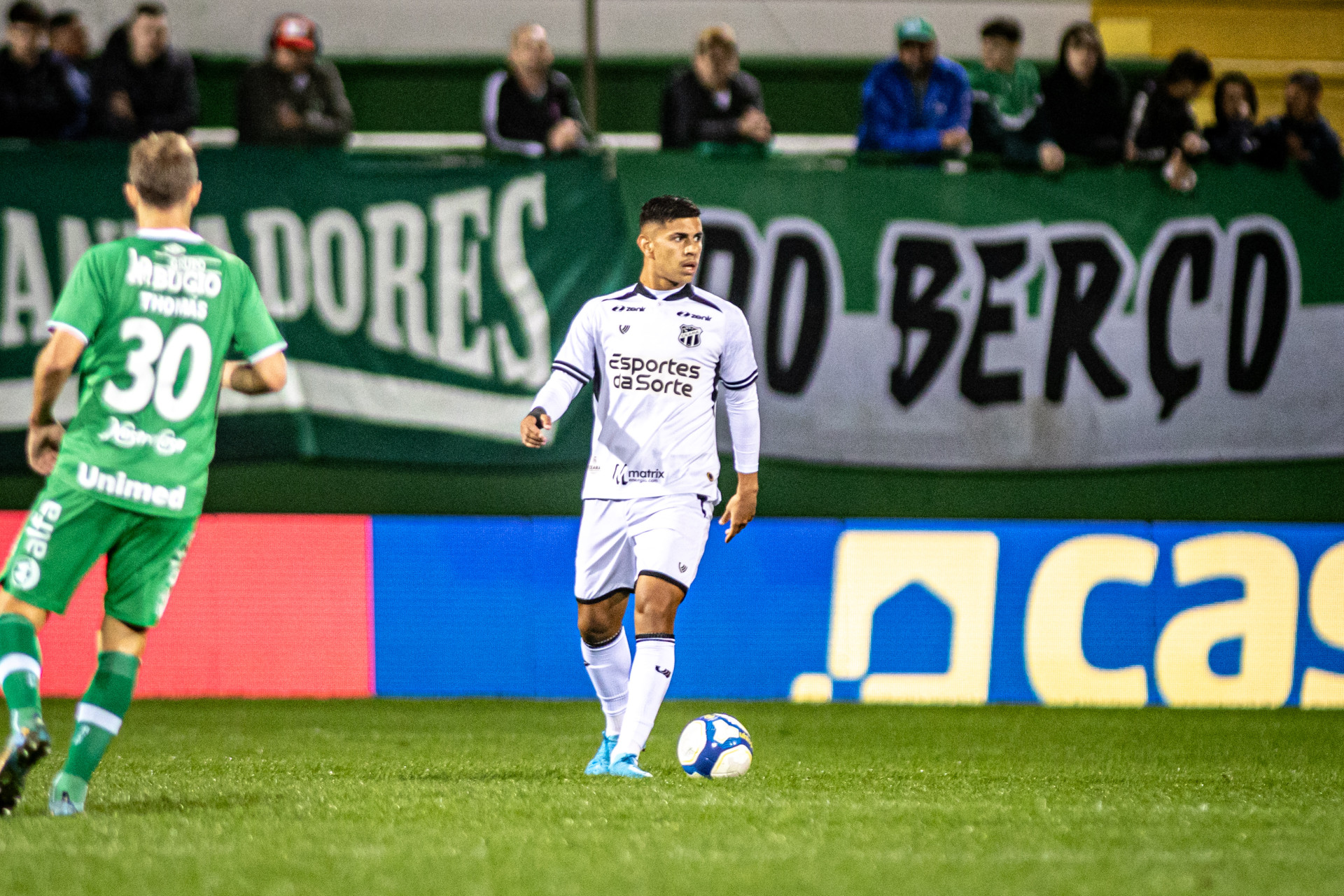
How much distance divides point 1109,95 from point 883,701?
3999mm

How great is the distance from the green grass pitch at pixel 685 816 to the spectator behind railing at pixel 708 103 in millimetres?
3771

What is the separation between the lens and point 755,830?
482 centimetres

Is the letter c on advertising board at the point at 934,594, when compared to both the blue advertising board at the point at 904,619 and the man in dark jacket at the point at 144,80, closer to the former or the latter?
the blue advertising board at the point at 904,619

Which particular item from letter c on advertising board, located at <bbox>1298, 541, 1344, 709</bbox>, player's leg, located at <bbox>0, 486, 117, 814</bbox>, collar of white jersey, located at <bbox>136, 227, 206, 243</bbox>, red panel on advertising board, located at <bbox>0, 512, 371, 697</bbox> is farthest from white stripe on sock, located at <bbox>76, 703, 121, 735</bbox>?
letter c on advertising board, located at <bbox>1298, 541, 1344, 709</bbox>

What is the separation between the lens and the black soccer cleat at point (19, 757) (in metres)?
4.58

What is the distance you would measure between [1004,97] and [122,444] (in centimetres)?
728

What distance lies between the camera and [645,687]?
6008mm

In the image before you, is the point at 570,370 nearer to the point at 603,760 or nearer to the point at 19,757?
the point at 603,760

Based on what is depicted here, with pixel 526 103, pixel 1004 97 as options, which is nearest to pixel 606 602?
pixel 526 103

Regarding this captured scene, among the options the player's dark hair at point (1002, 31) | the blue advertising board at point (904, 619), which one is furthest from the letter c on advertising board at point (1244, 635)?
the player's dark hair at point (1002, 31)

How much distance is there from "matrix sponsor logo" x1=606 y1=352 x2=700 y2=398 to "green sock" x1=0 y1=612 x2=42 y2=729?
2.31 metres

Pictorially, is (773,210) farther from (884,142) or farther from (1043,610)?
(1043,610)

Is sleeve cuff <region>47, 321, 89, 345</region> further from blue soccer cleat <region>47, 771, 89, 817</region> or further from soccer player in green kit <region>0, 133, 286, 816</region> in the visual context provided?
blue soccer cleat <region>47, 771, 89, 817</region>

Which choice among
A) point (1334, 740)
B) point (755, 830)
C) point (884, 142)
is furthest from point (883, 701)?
point (755, 830)
